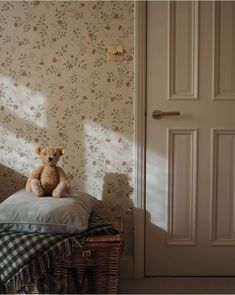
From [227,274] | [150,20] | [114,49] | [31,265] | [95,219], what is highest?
[150,20]

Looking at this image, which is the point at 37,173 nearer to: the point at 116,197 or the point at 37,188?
the point at 37,188

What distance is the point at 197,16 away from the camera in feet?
6.83

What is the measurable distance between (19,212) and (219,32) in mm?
1476

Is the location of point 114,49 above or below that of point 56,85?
above

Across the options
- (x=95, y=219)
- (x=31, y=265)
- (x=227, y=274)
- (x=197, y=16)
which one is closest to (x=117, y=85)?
(x=197, y=16)

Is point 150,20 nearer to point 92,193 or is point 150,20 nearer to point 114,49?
point 114,49

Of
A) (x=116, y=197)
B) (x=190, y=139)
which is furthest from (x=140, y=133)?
(x=116, y=197)

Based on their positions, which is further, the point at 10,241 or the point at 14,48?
the point at 14,48

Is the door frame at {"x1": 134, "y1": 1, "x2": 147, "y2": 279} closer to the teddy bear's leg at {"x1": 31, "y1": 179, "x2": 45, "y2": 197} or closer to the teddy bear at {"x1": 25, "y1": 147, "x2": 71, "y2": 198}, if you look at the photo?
the teddy bear at {"x1": 25, "y1": 147, "x2": 71, "y2": 198}

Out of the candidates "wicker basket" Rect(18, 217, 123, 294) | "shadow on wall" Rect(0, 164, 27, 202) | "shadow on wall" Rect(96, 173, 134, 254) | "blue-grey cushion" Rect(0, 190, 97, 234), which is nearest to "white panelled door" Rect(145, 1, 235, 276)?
"shadow on wall" Rect(96, 173, 134, 254)

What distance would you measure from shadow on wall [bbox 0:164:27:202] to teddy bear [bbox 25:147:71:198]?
0.24 metres

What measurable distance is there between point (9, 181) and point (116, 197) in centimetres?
65

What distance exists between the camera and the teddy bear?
1857mm

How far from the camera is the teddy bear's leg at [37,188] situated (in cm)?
185
